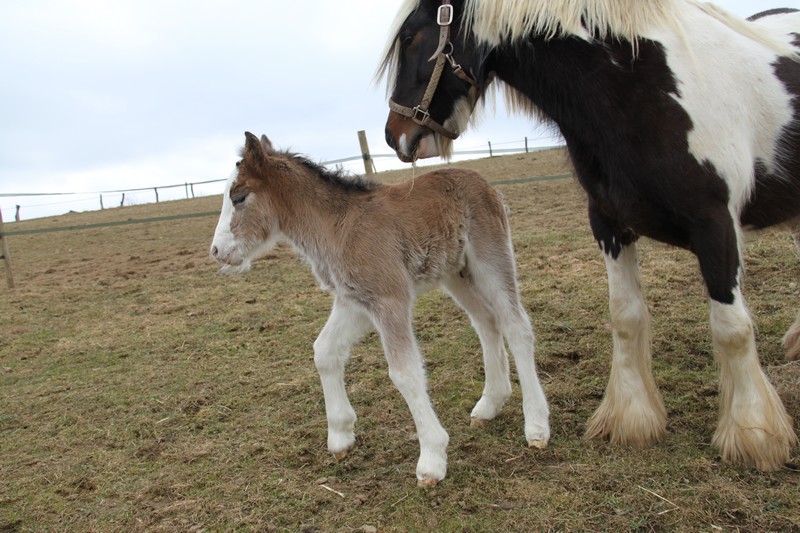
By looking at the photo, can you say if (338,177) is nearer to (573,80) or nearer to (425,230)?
(425,230)

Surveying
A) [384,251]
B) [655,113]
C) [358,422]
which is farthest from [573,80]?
[358,422]

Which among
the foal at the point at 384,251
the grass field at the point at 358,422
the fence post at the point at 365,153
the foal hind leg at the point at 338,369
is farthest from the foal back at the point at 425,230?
the fence post at the point at 365,153

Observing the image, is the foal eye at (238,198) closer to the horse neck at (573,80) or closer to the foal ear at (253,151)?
the foal ear at (253,151)

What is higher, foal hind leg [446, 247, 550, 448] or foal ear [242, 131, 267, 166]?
foal ear [242, 131, 267, 166]

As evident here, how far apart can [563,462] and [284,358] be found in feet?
9.24

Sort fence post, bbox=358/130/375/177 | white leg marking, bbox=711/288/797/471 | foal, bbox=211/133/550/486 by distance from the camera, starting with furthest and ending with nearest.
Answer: fence post, bbox=358/130/375/177, foal, bbox=211/133/550/486, white leg marking, bbox=711/288/797/471

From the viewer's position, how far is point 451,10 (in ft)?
9.43

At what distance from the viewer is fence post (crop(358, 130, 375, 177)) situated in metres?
11.7

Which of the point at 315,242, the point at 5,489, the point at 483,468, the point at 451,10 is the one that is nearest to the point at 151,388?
the point at 5,489

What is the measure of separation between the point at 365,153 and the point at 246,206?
838cm

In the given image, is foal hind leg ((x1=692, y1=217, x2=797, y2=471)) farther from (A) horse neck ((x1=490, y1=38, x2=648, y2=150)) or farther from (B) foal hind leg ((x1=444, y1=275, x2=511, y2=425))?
(B) foal hind leg ((x1=444, y1=275, x2=511, y2=425))

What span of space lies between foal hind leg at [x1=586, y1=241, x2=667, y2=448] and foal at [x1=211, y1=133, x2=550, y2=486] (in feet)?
1.11

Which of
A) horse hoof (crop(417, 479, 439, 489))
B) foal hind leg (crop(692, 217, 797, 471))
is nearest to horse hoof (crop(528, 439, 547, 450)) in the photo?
horse hoof (crop(417, 479, 439, 489))

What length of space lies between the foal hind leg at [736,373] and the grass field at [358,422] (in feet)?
0.33
